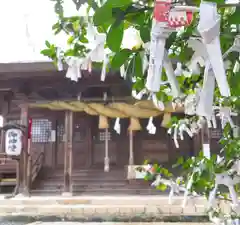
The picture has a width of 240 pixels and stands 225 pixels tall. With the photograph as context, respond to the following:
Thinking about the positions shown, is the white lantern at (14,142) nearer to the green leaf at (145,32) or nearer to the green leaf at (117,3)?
the green leaf at (145,32)

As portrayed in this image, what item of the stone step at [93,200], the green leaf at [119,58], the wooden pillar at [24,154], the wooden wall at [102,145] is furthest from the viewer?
the wooden wall at [102,145]

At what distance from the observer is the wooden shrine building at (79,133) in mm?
7836

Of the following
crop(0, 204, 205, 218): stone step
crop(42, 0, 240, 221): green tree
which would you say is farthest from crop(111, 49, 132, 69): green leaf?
crop(0, 204, 205, 218): stone step

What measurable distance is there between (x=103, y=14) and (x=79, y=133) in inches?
347

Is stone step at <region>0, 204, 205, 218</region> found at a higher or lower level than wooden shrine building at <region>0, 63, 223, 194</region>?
lower

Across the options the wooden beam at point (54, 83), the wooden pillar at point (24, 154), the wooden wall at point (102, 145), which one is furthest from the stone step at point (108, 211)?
the wooden beam at point (54, 83)

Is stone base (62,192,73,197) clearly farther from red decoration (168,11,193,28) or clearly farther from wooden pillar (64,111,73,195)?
red decoration (168,11,193,28)

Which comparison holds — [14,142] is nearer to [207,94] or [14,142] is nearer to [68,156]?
[68,156]

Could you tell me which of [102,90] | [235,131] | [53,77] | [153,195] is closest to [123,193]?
[153,195]

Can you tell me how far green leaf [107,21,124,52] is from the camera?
82 centimetres

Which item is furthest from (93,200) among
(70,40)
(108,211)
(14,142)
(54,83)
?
(70,40)

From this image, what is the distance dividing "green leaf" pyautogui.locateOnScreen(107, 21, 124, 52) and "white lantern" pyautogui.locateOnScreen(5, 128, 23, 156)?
7.48 m

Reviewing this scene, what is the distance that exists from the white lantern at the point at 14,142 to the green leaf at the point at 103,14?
7.54 metres

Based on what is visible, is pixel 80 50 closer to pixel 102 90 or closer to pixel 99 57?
pixel 99 57
